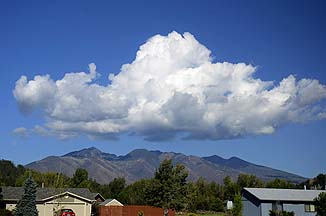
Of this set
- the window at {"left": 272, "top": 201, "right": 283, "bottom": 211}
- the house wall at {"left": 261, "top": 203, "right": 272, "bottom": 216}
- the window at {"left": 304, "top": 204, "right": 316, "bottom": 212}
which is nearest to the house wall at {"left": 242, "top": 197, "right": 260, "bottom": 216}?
the house wall at {"left": 261, "top": 203, "right": 272, "bottom": 216}

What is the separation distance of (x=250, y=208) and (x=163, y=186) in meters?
12.6

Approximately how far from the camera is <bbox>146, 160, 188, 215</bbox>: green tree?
68000 mm

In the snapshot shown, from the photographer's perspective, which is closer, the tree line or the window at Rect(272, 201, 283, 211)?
the window at Rect(272, 201, 283, 211)

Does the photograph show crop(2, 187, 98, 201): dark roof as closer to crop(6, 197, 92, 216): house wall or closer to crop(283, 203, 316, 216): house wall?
crop(6, 197, 92, 216): house wall

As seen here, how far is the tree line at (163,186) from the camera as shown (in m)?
68.2

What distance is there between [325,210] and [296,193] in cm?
1729

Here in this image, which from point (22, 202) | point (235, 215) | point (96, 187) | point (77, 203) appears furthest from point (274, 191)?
point (96, 187)

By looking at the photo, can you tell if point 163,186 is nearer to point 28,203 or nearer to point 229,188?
point 28,203

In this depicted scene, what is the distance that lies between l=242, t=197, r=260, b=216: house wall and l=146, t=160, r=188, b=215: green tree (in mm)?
9276

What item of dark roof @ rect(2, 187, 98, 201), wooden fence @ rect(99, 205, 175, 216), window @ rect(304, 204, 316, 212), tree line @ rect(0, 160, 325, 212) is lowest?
wooden fence @ rect(99, 205, 175, 216)

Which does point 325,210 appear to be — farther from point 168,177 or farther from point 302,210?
point 168,177

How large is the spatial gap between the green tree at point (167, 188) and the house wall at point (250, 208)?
9.28 meters

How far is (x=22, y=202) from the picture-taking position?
47969mm

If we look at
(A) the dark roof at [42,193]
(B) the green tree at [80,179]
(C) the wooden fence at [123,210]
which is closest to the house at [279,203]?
(C) the wooden fence at [123,210]
